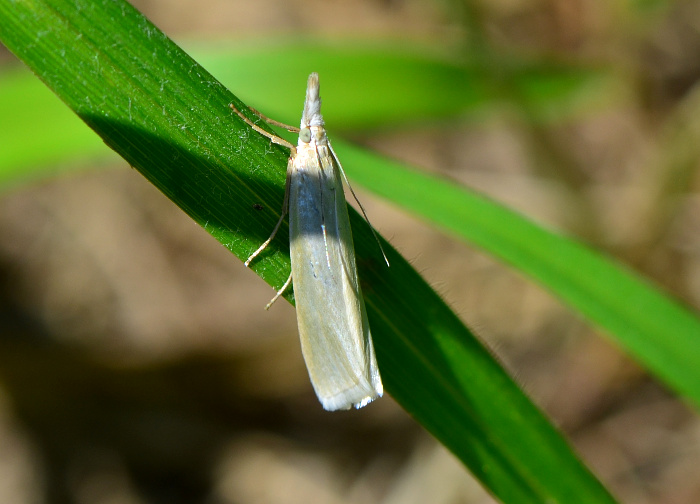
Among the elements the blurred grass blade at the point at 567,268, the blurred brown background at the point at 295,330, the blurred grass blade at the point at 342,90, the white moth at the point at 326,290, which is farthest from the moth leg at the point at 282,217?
the blurred brown background at the point at 295,330

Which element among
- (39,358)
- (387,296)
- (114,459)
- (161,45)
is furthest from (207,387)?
(161,45)

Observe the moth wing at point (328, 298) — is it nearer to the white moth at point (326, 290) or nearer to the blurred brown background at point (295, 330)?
the white moth at point (326, 290)

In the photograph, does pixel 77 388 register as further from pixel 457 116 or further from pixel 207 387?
pixel 457 116

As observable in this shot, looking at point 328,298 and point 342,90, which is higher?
point 342,90

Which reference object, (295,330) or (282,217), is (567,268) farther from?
(295,330)

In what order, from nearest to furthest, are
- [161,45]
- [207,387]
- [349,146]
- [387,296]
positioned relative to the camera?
[161,45] → [387,296] → [349,146] → [207,387]

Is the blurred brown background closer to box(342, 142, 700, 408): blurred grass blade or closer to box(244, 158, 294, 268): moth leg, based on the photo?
box(342, 142, 700, 408): blurred grass blade

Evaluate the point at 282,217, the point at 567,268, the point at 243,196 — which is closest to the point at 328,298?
the point at 282,217
